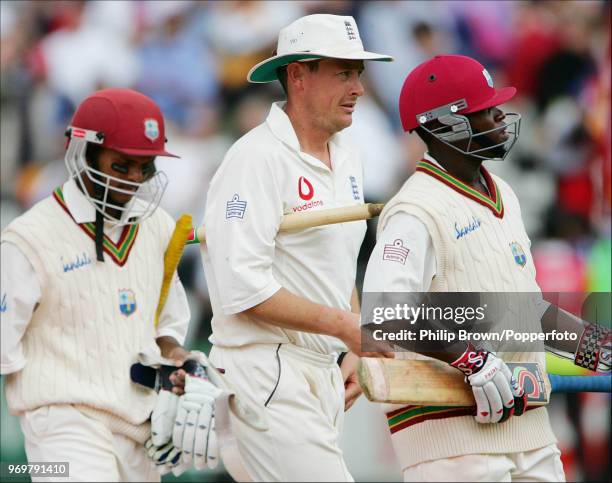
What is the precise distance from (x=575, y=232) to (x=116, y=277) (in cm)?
364

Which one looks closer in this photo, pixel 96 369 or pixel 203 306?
pixel 96 369

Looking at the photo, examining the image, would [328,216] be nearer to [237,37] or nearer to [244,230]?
[244,230]

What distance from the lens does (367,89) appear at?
7574mm

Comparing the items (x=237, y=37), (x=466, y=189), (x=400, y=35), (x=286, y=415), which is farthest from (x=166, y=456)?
(x=400, y=35)

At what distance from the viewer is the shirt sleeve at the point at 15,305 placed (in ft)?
15.0

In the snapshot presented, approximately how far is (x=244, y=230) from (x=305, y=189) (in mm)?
326

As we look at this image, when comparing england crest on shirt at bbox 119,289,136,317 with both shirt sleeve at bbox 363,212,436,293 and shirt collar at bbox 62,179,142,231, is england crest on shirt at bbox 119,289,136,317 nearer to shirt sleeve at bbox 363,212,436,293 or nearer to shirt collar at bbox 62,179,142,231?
shirt collar at bbox 62,179,142,231

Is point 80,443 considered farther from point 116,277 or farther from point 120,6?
point 120,6

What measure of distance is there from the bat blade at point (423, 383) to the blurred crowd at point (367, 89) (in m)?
3.00

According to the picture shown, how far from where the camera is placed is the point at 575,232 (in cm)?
772

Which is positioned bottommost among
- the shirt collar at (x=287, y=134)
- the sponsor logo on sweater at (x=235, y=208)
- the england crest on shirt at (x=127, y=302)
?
the england crest on shirt at (x=127, y=302)

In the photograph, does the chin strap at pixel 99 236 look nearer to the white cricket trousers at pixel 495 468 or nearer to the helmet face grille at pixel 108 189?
the helmet face grille at pixel 108 189

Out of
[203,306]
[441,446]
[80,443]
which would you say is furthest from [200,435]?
[203,306]

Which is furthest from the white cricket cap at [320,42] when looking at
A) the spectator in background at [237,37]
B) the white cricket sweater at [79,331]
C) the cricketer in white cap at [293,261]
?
the spectator in background at [237,37]
